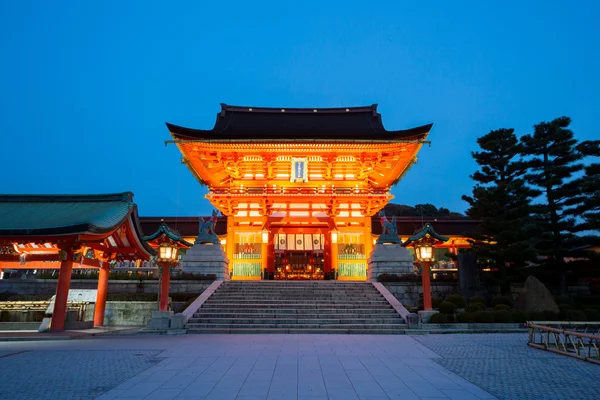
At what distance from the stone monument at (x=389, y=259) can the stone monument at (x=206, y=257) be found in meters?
8.02

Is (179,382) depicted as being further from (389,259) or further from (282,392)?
(389,259)

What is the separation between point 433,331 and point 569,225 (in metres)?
11.5

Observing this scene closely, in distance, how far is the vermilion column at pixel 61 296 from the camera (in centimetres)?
1194

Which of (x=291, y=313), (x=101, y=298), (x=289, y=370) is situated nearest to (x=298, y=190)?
(x=291, y=313)

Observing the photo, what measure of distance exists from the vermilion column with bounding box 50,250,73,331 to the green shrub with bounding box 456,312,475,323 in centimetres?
1431

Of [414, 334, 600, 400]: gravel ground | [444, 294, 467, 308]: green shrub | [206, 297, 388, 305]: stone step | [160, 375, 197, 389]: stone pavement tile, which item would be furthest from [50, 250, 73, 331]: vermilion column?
[444, 294, 467, 308]: green shrub

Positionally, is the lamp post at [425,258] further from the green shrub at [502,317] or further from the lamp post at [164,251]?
the lamp post at [164,251]

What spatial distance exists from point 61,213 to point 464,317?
15801 mm

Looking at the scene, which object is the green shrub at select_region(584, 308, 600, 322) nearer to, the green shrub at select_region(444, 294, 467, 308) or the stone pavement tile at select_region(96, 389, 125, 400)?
the green shrub at select_region(444, 294, 467, 308)

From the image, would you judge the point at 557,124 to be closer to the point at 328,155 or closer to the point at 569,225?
the point at 569,225

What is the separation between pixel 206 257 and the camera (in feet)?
61.5

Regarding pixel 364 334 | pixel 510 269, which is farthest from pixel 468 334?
pixel 510 269

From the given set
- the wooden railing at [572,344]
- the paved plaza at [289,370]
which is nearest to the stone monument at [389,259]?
the wooden railing at [572,344]

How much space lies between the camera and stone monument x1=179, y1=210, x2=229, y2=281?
18.5 metres
